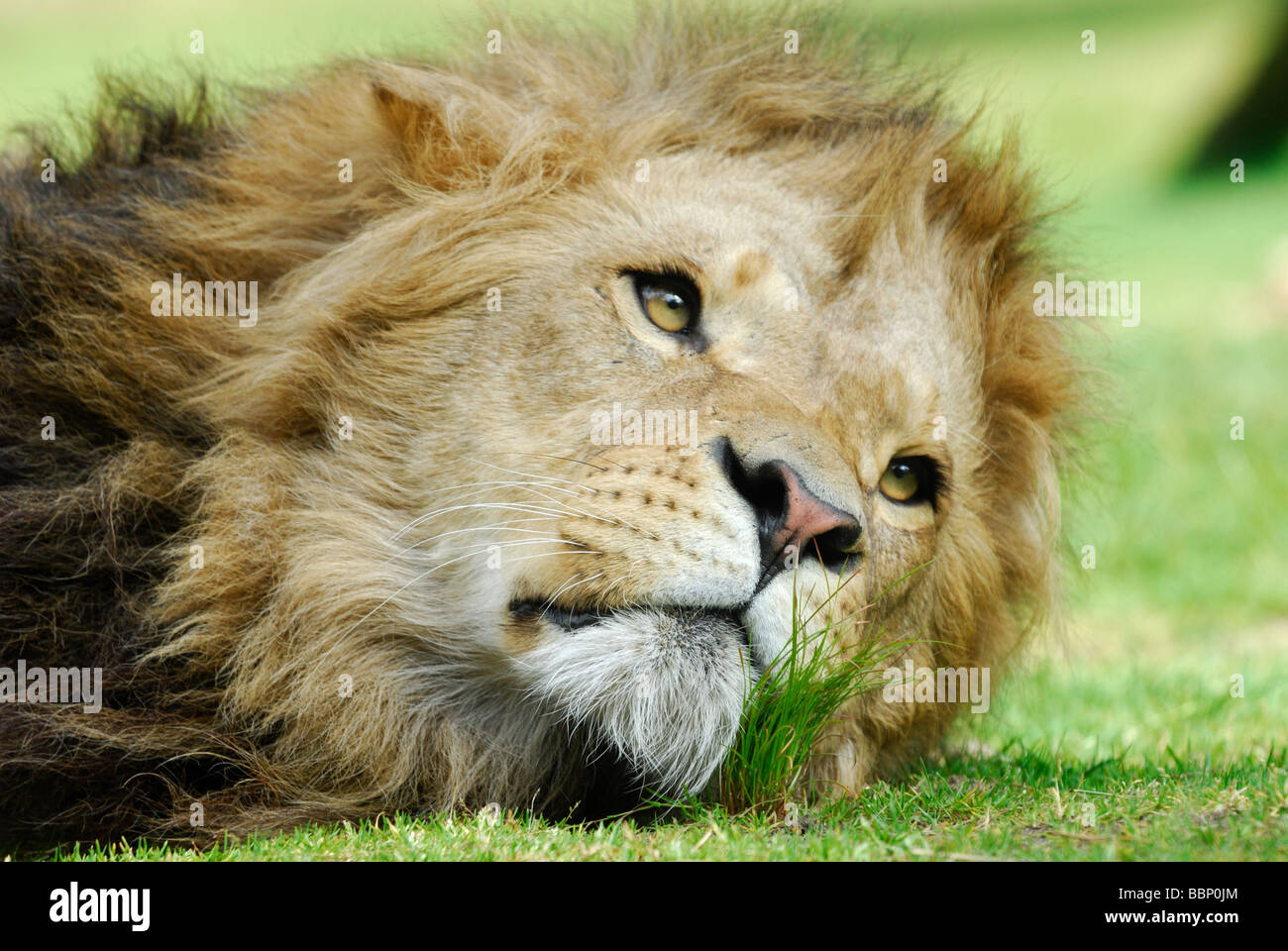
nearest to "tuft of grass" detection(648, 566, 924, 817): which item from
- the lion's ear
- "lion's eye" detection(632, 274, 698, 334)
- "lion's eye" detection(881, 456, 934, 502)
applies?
"lion's eye" detection(881, 456, 934, 502)

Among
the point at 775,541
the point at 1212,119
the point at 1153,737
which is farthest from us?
the point at 1212,119

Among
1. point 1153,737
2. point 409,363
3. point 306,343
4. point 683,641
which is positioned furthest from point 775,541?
point 1153,737

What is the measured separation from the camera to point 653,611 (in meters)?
3.29

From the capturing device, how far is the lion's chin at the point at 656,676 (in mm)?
3281

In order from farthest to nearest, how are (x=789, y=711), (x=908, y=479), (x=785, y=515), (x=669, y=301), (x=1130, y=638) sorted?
(x=1130, y=638), (x=908, y=479), (x=669, y=301), (x=789, y=711), (x=785, y=515)

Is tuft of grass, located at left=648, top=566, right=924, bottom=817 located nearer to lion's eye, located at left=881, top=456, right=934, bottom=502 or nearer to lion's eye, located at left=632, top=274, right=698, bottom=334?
lion's eye, located at left=881, top=456, right=934, bottom=502

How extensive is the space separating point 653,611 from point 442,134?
1545mm

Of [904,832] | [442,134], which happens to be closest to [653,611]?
[904,832]

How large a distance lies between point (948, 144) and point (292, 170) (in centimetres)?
191

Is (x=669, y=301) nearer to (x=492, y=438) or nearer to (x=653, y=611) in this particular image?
(x=492, y=438)

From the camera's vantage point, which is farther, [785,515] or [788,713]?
[788,713]

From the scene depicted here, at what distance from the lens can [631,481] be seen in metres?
3.34

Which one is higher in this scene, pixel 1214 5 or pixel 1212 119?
pixel 1214 5
